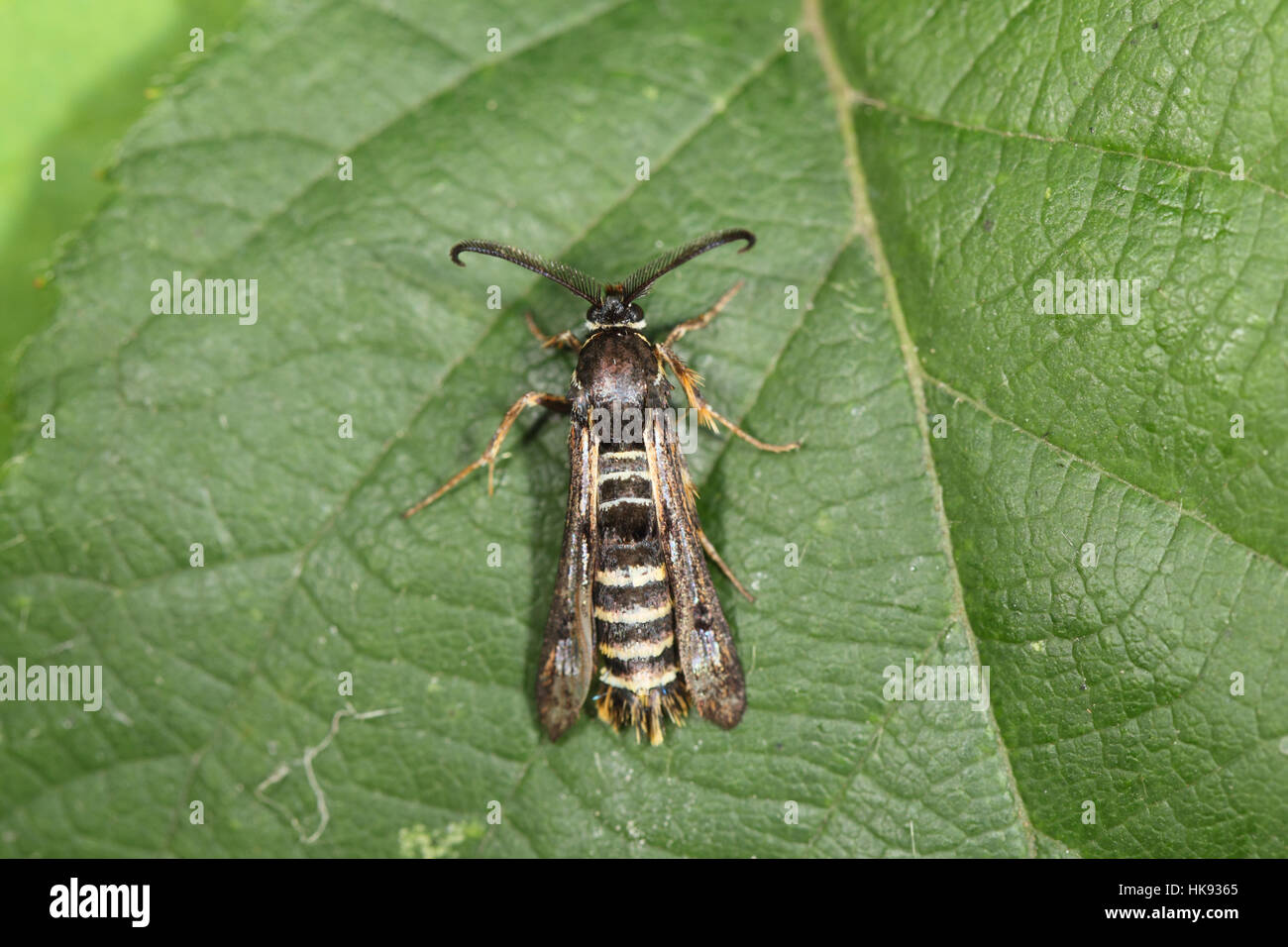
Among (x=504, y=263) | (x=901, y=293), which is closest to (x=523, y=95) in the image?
(x=504, y=263)

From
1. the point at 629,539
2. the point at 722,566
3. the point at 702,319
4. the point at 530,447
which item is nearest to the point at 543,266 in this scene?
the point at 702,319

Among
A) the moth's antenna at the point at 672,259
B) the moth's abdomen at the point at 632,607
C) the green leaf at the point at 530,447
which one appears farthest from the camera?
the moth's abdomen at the point at 632,607

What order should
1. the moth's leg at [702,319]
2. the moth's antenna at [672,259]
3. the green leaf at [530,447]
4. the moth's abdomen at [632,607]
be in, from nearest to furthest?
the green leaf at [530,447] → the moth's antenna at [672,259] → the moth's abdomen at [632,607] → the moth's leg at [702,319]

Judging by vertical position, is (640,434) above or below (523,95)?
below

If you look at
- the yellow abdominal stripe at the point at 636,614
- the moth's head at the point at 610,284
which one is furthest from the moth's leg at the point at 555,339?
the yellow abdominal stripe at the point at 636,614

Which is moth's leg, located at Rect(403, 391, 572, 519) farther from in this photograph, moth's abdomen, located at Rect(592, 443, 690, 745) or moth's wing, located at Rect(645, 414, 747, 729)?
moth's wing, located at Rect(645, 414, 747, 729)

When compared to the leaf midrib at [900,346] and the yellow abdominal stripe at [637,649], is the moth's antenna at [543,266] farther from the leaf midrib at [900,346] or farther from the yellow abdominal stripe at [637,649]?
the yellow abdominal stripe at [637,649]

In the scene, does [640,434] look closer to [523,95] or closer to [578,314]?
[578,314]
